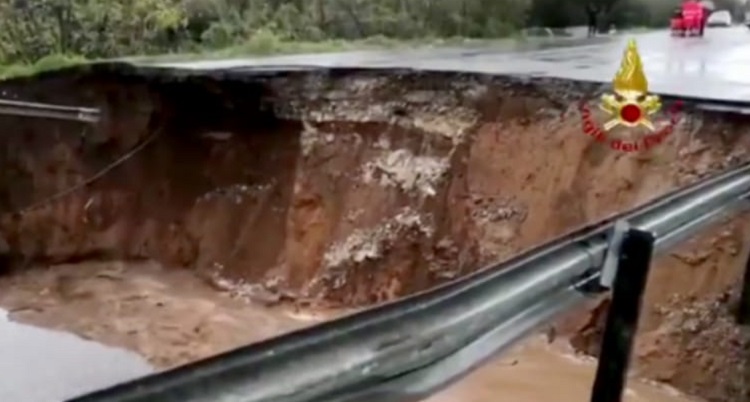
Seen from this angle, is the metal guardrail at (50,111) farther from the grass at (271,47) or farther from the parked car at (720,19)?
the parked car at (720,19)

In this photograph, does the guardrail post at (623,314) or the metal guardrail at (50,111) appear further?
the metal guardrail at (50,111)

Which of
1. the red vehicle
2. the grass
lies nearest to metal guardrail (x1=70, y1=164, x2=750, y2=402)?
the grass

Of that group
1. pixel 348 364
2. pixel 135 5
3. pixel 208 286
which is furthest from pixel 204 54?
pixel 348 364

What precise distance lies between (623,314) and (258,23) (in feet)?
16.6

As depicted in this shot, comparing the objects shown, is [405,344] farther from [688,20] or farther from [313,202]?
[688,20]

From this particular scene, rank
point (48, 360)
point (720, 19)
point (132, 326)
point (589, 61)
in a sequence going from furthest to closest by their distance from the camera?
point (720, 19), point (589, 61), point (132, 326), point (48, 360)

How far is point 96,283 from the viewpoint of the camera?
16.5 ft

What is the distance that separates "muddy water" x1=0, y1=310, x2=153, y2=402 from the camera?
2762mm

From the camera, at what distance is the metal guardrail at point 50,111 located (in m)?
5.11

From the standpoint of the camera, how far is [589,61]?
16.3ft

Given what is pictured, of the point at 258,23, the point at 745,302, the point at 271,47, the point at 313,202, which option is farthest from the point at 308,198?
the point at 745,302

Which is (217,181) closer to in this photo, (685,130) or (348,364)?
(685,130)

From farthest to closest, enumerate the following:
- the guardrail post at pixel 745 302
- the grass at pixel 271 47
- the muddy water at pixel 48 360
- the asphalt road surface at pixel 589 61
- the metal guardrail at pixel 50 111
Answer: the metal guardrail at pixel 50 111
the grass at pixel 271 47
the asphalt road surface at pixel 589 61
the muddy water at pixel 48 360
the guardrail post at pixel 745 302

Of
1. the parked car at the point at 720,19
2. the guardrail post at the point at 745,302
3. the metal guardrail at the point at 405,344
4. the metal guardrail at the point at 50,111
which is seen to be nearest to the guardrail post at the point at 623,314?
the metal guardrail at the point at 405,344
